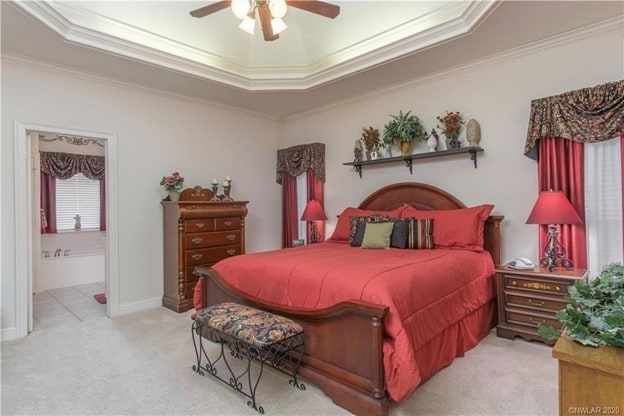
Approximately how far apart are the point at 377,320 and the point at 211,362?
1.55 metres

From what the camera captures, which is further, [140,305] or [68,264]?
[68,264]

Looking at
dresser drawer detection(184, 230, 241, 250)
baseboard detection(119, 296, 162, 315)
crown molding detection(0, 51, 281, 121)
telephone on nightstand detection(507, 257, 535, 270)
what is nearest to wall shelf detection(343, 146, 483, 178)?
telephone on nightstand detection(507, 257, 535, 270)

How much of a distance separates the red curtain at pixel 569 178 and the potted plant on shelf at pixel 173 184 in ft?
13.0

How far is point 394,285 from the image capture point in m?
2.11

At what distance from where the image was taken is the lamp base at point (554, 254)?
10.2 feet

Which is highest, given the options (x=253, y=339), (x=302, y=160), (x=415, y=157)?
(x=302, y=160)

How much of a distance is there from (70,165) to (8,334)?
3472 millimetres

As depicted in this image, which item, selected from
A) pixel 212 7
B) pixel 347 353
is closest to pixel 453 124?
pixel 212 7

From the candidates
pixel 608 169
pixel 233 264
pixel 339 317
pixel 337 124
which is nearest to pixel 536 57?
pixel 608 169

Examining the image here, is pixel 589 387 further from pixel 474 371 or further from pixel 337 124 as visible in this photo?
pixel 337 124

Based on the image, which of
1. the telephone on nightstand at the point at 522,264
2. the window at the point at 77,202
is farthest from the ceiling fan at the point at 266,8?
the window at the point at 77,202

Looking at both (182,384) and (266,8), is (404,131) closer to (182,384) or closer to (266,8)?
(266,8)

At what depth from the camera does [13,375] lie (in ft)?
8.38

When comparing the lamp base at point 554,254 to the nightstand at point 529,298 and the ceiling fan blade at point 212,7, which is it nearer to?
the nightstand at point 529,298
